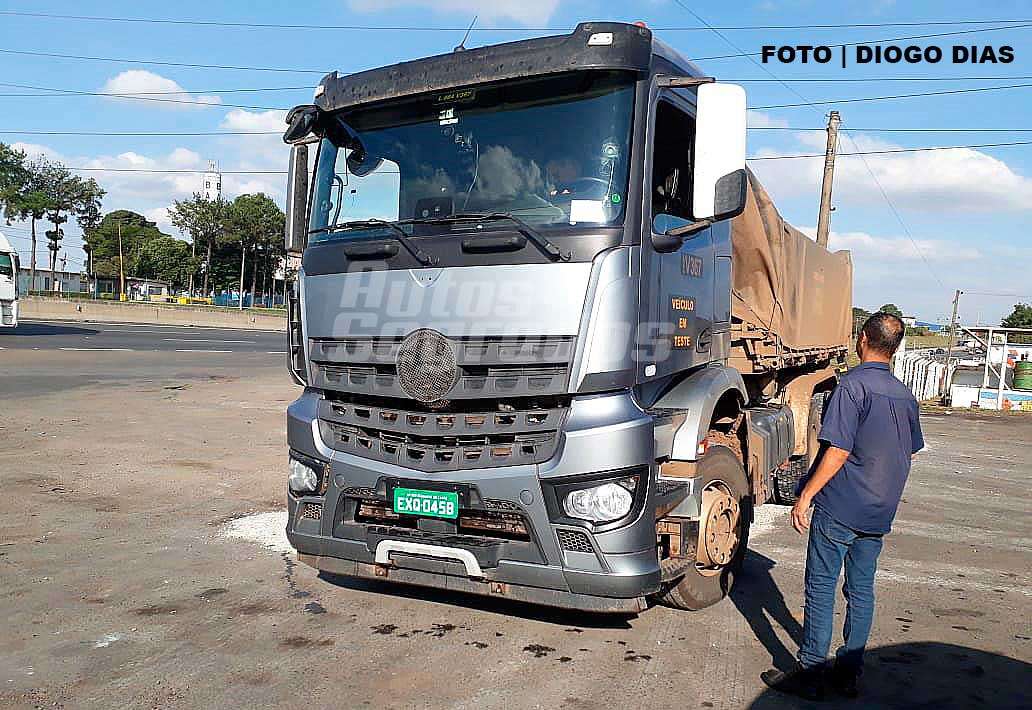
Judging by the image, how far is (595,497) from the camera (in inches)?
167

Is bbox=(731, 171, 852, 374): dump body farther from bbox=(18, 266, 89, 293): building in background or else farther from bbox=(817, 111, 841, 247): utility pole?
bbox=(18, 266, 89, 293): building in background

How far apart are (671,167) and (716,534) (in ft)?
6.94

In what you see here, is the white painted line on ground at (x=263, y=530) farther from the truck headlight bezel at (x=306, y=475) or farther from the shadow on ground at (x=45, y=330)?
the shadow on ground at (x=45, y=330)

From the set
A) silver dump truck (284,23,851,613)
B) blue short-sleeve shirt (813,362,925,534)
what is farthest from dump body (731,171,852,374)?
blue short-sleeve shirt (813,362,925,534)

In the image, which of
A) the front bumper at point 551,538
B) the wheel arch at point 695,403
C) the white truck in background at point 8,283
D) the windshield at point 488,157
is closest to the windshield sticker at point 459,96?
the windshield at point 488,157

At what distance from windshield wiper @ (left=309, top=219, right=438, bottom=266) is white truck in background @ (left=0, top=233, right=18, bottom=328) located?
2650 cm

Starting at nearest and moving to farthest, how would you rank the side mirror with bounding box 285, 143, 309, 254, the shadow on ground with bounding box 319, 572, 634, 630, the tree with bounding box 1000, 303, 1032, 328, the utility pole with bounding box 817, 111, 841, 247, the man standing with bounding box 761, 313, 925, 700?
the man standing with bounding box 761, 313, 925, 700 → the shadow on ground with bounding box 319, 572, 634, 630 → the side mirror with bounding box 285, 143, 309, 254 → the utility pole with bounding box 817, 111, 841, 247 → the tree with bounding box 1000, 303, 1032, 328

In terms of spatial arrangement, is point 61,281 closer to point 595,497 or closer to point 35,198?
point 35,198

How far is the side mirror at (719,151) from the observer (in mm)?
4512

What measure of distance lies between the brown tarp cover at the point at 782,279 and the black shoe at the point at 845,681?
8.54 ft

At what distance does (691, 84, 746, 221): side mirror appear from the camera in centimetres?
451

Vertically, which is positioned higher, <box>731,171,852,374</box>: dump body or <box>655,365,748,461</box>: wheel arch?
<box>731,171,852,374</box>: dump body

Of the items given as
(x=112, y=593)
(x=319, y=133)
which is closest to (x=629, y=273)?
→ (x=319, y=133)

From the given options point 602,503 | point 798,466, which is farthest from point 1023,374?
point 602,503
